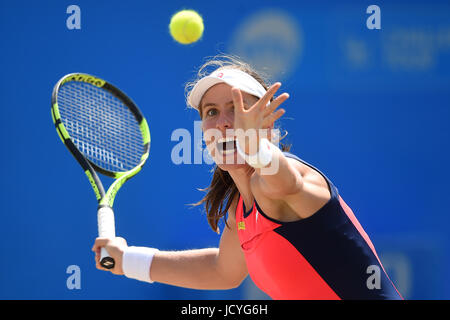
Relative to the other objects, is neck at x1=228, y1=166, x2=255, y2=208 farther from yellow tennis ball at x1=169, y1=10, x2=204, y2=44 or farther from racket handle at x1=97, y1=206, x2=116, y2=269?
yellow tennis ball at x1=169, y1=10, x2=204, y2=44

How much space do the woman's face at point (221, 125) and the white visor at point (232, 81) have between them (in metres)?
0.02

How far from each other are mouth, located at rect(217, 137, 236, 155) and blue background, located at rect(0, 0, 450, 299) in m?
1.47

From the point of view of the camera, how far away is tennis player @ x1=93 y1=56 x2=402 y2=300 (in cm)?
127

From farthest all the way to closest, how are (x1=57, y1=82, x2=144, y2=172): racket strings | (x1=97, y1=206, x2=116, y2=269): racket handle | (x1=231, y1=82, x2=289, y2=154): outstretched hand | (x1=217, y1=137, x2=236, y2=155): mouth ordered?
(x1=57, y1=82, x2=144, y2=172): racket strings → (x1=97, y1=206, x2=116, y2=269): racket handle → (x1=217, y1=137, x2=236, y2=155): mouth → (x1=231, y1=82, x2=289, y2=154): outstretched hand

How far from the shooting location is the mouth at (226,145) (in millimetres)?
1609

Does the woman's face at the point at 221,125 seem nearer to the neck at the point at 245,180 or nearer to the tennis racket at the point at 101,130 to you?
the neck at the point at 245,180

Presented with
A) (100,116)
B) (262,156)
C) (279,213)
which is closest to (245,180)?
(279,213)

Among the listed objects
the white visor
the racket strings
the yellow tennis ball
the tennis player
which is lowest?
the tennis player

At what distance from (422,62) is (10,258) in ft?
8.54

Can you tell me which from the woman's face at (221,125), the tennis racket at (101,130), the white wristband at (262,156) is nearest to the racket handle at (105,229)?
the tennis racket at (101,130)

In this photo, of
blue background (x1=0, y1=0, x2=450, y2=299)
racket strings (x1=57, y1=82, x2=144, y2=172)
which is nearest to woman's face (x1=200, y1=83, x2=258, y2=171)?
racket strings (x1=57, y1=82, x2=144, y2=172)

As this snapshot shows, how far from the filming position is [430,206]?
309cm

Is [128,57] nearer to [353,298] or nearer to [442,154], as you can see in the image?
[442,154]

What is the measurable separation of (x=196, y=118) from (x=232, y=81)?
1.48 meters
